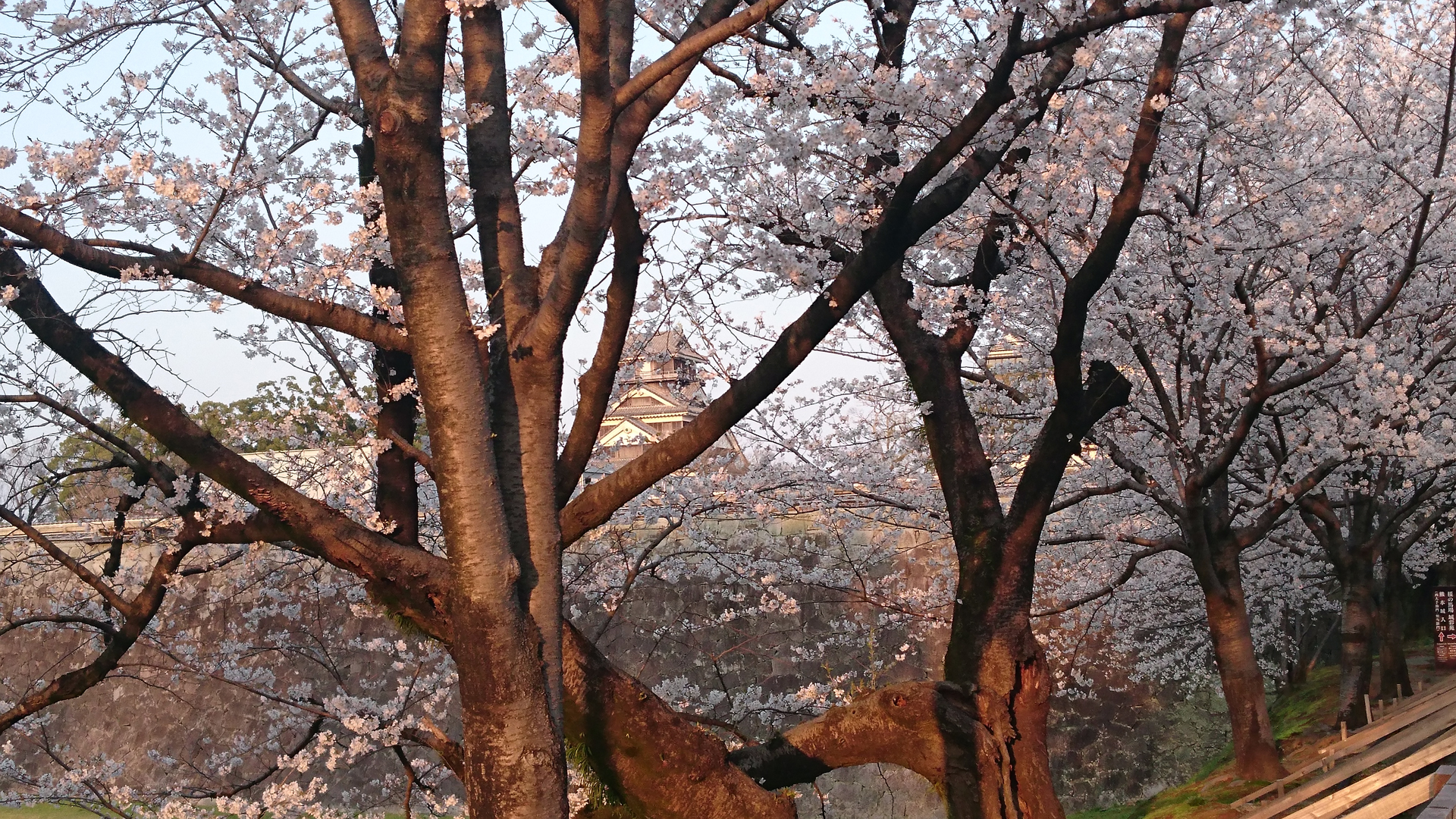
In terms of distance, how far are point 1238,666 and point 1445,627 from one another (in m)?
3.83

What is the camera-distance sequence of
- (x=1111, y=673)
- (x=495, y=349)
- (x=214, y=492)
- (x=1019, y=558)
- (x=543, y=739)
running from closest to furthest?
(x=543, y=739) < (x=495, y=349) < (x=214, y=492) < (x=1019, y=558) < (x=1111, y=673)

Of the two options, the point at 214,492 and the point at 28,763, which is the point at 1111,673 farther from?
the point at 28,763

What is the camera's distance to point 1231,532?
8.66 meters

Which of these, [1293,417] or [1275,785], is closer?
[1275,785]

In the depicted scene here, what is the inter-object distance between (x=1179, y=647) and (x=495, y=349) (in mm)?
12688

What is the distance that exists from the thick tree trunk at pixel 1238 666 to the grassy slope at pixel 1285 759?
239mm

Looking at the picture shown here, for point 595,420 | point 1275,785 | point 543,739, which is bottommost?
point 1275,785

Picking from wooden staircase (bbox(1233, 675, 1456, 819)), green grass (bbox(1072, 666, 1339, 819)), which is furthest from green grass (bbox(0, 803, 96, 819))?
wooden staircase (bbox(1233, 675, 1456, 819))

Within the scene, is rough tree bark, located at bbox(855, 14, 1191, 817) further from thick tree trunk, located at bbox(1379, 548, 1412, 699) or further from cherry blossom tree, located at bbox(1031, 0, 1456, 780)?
thick tree trunk, located at bbox(1379, 548, 1412, 699)

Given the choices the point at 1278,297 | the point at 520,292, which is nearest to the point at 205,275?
the point at 520,292

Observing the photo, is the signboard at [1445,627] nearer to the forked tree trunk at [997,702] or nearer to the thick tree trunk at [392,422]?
the forked tree trunk at [997,702]

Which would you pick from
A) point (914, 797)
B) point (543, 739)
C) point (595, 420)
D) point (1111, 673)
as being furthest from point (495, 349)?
point (1111, 673)

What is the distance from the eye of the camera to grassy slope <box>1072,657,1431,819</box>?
30.2 ft

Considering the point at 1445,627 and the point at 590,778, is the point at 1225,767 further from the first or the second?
the point at 590,778
